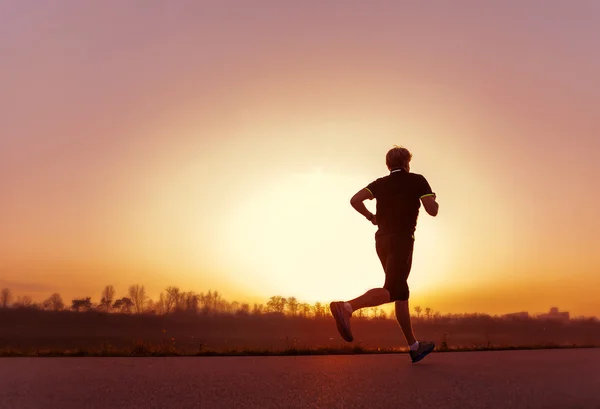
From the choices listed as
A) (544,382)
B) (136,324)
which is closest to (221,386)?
(544,382)

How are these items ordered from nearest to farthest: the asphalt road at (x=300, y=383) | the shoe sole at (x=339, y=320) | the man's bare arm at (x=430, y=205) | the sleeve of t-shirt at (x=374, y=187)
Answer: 1. the asphalt road at (x=300, y=383)
2. the shoe sole at (x=339, y=320)
3. the man's bare arm at (x=430, y=205)
4. the sleeve of t-shirt at (x=374, y=187)

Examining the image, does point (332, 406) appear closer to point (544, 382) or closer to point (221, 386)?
point (221, 386)

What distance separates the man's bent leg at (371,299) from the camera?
805 centimetres

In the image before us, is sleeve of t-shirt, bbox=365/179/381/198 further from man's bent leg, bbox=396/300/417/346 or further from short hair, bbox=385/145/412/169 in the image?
man's bent leg, bbox=396/300/417/346

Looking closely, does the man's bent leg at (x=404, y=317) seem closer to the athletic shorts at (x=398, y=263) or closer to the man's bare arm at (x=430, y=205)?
the athletic shorts at (x=398, y=263)

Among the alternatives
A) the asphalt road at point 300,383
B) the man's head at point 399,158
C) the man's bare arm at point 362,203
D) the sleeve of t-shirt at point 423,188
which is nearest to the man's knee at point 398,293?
the asphalt road at point 300,383

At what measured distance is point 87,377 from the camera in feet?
21.6

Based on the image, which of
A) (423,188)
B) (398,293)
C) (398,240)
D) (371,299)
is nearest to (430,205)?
(423,188)

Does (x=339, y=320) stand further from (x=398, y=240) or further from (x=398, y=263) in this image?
(x=398, y=240)

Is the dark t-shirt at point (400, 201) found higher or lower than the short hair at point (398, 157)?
lower

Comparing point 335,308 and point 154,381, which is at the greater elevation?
point 335,308

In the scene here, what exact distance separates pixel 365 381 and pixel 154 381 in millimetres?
1978

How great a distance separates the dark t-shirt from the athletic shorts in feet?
0.34

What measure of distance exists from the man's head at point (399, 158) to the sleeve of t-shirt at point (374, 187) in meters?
0.27
